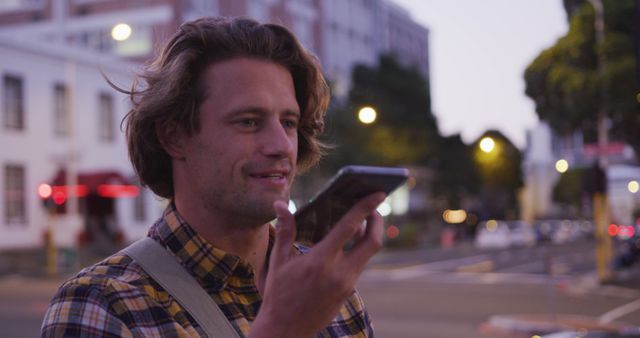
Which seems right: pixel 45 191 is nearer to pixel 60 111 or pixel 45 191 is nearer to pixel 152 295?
pixel 60 111

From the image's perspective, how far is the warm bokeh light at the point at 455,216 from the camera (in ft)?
229

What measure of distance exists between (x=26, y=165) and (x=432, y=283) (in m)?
15.0

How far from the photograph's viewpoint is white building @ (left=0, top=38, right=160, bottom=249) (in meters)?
30.8

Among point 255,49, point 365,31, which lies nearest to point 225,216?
point 255,49

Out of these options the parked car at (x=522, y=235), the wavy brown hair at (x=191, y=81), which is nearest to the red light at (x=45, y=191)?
the parked car at (x=522, y=235)

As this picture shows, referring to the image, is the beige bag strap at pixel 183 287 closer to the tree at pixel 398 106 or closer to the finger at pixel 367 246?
the finger at pixel 367 246

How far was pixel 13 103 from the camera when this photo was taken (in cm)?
3112

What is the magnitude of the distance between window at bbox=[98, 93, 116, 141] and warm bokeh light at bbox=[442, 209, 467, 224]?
128 feet

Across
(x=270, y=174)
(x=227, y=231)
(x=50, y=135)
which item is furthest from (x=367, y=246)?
(x=50, y=135)

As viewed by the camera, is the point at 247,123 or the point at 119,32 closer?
the point at 247,123

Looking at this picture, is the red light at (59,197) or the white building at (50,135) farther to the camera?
the white building at (50,135)

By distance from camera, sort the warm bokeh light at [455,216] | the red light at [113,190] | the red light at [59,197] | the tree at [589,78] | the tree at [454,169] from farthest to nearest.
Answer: the warm bokeh light at [455,216], the tree at [454,169], the red light at [113,190], the red light at [59,197], the tree at [589,78]

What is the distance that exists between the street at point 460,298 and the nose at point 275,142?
12.1 m

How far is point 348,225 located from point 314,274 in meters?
0.11
